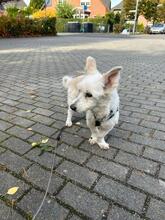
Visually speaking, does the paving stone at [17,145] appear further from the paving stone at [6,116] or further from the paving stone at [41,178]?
the paving stone at [6,116]

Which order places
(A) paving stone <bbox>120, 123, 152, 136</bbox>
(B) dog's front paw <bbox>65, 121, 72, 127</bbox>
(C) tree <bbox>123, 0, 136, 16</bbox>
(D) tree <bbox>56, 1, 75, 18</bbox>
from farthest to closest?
1. (D) tree <bbox>56, 1, 75, 18</bbox>
2. (C) tree <bbox>123, 0, 136, 16</bbox>
3. (B) dog's front paw <bbox>65, 121, 72, 127</bbox>
4. (A) paving stone <bbox>120, 123, 152, 136</bbox>

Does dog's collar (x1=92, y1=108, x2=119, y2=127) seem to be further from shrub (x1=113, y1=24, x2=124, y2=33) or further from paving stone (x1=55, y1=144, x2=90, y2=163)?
shrub (x1=113, y1=24, x2=124, y2=33)

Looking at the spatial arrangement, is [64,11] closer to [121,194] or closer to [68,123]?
[68,123]

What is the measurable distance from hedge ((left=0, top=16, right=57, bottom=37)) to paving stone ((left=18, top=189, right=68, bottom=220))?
21.6m

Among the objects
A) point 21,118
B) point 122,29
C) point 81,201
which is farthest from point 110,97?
point 122,29

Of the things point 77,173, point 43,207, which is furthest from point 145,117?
point 43,207

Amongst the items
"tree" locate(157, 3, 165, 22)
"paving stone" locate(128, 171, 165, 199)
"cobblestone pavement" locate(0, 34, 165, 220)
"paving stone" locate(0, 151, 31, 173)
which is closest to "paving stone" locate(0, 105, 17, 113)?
"cobblestone pavement" locate(0, 34, 165, 220)

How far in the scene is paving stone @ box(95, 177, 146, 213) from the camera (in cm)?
232

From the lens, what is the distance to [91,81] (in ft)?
8.72

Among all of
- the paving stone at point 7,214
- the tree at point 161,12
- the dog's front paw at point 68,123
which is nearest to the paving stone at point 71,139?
the dog's front paw at point 68,123

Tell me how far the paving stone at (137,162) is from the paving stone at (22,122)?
1.58 m

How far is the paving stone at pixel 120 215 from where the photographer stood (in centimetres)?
216

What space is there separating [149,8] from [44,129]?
49.9 m

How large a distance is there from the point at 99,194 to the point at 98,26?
46930 millimetres
